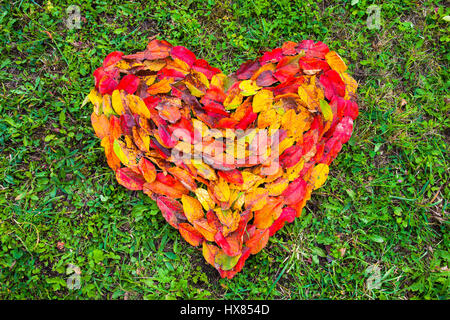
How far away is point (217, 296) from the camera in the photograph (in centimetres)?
202

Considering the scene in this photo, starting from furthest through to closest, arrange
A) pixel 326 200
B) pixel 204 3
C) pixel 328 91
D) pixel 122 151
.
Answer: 1. pixel 204 3
2. pixel 326 200
3. pixel 328 91
4. pixel 122 151

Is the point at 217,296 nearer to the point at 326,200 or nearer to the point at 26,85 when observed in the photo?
the point at 326,200

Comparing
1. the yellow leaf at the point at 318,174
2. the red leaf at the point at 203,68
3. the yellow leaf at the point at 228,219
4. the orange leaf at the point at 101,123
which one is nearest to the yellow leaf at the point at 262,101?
the red leaf at the point at 203,68

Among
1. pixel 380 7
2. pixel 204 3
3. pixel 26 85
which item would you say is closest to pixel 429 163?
pixel 380 7

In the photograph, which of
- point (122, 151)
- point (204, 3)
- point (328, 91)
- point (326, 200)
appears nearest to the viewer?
point (122, 151)

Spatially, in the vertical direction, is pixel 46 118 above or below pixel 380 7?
below

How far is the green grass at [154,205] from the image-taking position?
2.04 m

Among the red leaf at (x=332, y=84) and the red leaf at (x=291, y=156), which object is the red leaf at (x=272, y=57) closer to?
the red leaf at (x=332, y=84)

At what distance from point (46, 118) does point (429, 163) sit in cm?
233

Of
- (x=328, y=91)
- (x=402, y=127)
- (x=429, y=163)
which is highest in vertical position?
(x=328, y=91)

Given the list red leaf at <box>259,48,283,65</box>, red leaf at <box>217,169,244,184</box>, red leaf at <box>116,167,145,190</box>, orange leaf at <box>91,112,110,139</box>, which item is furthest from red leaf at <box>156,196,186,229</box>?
red leaf at <box>259,48,283,65</box>

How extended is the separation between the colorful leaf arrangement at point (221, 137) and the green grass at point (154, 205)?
0.22 meters

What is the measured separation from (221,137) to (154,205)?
0.57m

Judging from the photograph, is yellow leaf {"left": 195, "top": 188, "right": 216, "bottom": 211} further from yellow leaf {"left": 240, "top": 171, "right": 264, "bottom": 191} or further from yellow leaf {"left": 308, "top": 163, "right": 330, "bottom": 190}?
yellow leaf {"left": 308, "top": 163, "right": 330, "bottom": 190}
